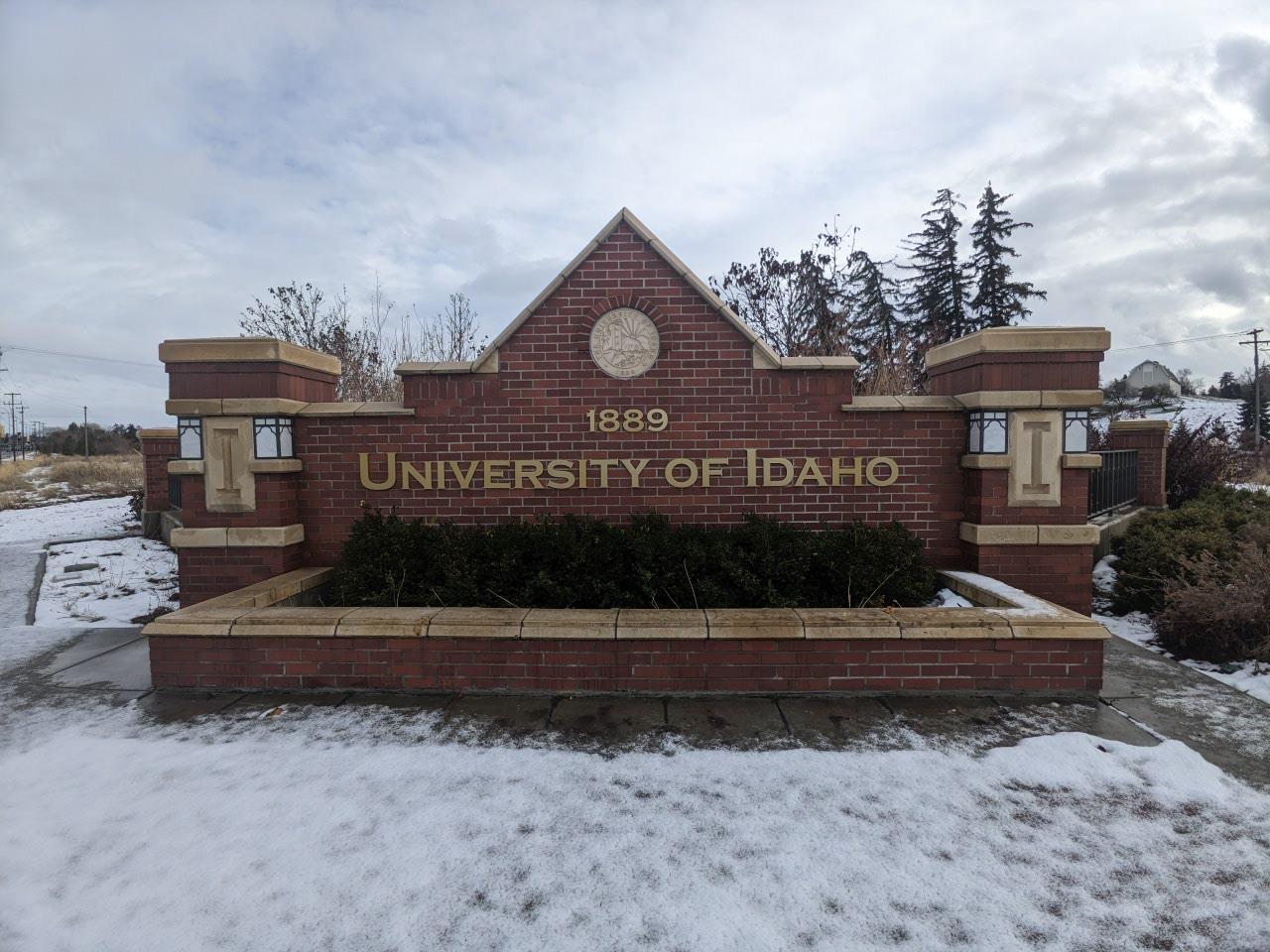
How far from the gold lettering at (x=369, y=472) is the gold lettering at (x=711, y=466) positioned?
280 cm

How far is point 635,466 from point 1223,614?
483 centimetres

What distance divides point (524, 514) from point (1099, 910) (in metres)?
4.61

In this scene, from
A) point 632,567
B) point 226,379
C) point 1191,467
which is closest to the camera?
point 632,567

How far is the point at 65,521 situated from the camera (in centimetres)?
1424

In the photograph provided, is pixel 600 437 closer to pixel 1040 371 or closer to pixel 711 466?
pixel 711 466

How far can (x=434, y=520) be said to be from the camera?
5957 mm

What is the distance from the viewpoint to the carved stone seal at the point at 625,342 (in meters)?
5.86

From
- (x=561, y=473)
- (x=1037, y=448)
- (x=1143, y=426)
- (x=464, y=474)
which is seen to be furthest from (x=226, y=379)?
(x=1143, y=426)

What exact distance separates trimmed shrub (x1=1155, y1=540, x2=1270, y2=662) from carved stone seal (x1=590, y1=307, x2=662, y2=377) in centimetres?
493

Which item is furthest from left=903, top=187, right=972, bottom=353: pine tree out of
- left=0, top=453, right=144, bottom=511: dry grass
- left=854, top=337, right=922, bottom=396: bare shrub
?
left=0, top=453, right=144, bottom=511: dry grass

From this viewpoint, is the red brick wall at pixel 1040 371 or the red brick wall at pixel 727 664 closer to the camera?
the red brick wall at pixel 727 664

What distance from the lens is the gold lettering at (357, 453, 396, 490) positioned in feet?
19.4

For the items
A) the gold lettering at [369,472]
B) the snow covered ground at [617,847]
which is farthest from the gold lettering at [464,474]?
the snow covered ground at [617,847]

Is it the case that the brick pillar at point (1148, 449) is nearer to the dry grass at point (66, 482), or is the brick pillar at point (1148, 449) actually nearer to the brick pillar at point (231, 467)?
the brick pillar at point (231, 467)
